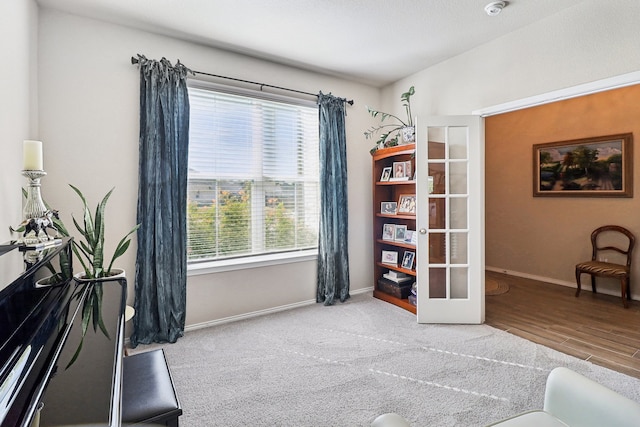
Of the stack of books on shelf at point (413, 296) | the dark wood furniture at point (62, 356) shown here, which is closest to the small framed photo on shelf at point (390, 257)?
the stack of books on shelf at point (413, 296)

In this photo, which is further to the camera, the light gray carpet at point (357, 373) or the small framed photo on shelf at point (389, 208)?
the small framed photo on shelf at point (389, 208)

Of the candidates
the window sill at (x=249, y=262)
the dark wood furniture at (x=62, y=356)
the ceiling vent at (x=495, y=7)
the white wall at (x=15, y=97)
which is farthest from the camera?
the window sill at (x=249, y=262)

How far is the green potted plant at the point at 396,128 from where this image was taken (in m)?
3.60

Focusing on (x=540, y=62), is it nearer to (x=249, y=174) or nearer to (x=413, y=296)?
(x=413, y=296)

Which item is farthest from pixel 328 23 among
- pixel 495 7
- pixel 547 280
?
pixel 547 280

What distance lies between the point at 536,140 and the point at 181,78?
4722mm

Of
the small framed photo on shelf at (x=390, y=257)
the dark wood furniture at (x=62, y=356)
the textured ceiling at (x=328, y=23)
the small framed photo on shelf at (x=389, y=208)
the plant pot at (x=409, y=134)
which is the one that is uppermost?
the textured ceiling at (x=328, y=23)

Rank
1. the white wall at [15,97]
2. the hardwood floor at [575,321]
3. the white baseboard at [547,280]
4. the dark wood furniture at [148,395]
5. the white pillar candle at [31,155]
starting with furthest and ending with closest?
the white baseboard at [547,280] → the hardwood floor at [575,321] → the white wall at [15,97] → the white pillar candle at [31,155] → the dark wood furniture at [148,395]

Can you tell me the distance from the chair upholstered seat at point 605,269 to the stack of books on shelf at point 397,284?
2069mm

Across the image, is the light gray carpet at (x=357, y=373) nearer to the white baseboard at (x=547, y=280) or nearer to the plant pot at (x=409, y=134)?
the plant pot at (x=409, y=134)

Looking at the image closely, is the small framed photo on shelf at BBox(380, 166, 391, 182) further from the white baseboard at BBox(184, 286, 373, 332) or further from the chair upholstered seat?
the chair upholstered seat

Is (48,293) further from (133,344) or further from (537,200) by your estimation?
(537,200)

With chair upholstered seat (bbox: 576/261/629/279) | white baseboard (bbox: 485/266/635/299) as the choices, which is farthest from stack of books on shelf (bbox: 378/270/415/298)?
white baseboard (bbox: 485/266/635/299)

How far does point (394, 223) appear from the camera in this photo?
4.13 m
